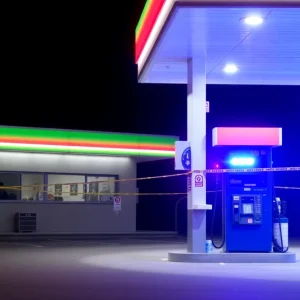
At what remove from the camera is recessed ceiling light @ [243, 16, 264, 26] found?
43.3 feet

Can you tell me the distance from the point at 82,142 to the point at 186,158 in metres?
13.8

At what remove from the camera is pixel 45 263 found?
15.6 metres

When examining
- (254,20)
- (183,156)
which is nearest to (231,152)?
(183,156)

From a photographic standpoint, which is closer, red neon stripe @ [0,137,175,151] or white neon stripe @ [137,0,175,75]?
white neon stripe @ [137,0,175,75]

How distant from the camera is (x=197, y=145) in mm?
16422

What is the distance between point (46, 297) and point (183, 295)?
6.43ft

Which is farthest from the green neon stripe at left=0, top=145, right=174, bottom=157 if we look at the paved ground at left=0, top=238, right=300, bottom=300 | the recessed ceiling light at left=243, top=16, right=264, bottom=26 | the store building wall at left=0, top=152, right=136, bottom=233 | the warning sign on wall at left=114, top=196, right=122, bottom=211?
the recessed ceiling light at left=243, top=16, right=264, bottom=26

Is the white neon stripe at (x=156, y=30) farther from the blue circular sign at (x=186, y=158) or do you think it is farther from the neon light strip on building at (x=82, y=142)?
the neon light strip on building at (x=82, y=142)

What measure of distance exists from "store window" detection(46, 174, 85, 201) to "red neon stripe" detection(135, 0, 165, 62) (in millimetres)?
13450

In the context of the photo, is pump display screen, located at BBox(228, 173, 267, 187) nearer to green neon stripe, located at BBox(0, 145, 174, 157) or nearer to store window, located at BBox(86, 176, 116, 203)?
green neon stripe, located at BBox(0, 145, 174, 157)

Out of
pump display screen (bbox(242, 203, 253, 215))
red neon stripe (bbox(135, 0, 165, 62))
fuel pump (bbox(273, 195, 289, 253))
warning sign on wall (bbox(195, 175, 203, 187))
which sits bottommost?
fuel pump (bbox(273, 195, 289, 253))

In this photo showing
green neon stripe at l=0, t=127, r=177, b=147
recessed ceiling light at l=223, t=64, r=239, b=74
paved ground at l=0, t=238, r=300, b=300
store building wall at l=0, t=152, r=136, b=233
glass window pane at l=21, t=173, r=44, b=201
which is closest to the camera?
paved ground at l=0, t=238, r=300, b=300

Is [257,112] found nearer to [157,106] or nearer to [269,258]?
[157,106]

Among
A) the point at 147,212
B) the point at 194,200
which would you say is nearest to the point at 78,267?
the point at 194,200
